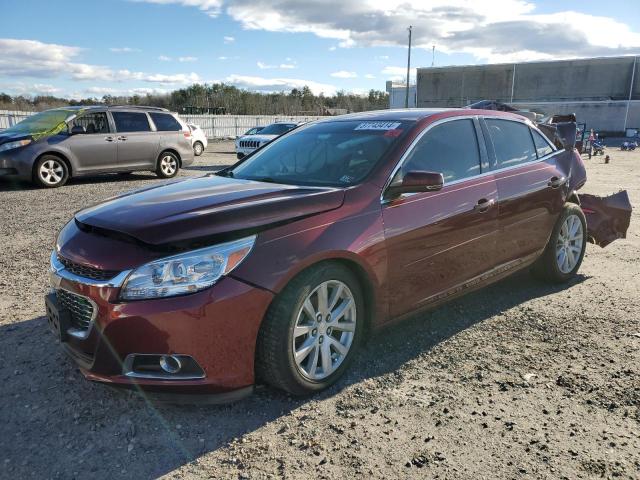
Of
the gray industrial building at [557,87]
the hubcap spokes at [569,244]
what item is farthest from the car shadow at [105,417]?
the gray industrial building at [557,87]

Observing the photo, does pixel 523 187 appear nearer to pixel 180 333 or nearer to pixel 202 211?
pixel 202 211

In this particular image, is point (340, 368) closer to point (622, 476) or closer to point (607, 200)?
point (622, 476)

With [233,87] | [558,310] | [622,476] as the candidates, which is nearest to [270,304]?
[622,476]

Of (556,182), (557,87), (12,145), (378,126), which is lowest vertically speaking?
(12,145)

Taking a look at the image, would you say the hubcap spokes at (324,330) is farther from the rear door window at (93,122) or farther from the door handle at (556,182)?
the rear door window at (93,122)

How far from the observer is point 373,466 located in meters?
2.53

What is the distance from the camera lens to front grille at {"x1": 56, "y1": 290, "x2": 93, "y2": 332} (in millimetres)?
2797

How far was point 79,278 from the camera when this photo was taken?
284 centimetres

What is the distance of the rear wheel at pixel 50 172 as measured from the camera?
11219 millimetres

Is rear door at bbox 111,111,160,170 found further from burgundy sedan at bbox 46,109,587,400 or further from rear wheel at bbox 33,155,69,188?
burgundy sedan at bbox 46,109,587,400

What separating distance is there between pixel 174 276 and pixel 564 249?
398 cm

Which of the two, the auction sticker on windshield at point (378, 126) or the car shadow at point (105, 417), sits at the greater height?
the auction sticker on windshield at point (378, 126)

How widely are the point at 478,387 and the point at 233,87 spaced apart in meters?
75.9

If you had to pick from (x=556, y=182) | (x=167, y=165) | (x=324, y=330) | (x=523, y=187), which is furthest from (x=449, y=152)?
(x=167, y=165)
